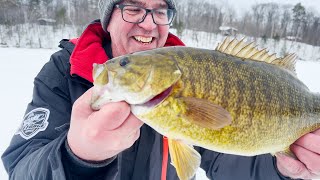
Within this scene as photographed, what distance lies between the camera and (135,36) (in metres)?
2.15

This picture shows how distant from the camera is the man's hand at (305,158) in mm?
1554

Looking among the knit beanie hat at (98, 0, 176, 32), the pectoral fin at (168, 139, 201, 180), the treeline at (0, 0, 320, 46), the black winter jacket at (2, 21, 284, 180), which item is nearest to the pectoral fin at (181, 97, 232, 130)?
the pectoral fin at (168, 139, 201, 180)

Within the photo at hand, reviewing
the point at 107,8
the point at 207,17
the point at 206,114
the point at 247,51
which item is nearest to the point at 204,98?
the point at 206,114

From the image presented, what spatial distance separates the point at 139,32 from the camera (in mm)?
2141

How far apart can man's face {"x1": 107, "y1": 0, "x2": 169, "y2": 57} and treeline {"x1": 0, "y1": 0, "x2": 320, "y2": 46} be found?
39.0 metres

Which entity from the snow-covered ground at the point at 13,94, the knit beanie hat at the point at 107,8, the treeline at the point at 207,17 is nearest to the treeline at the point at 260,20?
the treeline at the point at 207,17

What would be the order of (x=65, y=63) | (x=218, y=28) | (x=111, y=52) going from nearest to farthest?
(x=65, y=63) < (x=111, y=52) < (x=218, y=28)

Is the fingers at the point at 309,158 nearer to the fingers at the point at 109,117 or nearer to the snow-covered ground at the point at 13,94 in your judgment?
the fingers at the point at 109,117

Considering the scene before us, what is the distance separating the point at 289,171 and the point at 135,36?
4.34 ft

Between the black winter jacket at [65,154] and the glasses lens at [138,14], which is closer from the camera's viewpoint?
the black winter jacket at [65,154]

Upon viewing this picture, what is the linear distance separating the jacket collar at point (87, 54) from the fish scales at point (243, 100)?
0.75m

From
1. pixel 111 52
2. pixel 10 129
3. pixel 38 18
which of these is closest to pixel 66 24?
pixel 38 18

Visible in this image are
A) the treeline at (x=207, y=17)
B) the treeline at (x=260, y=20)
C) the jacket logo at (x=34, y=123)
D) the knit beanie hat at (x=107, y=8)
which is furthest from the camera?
the treeline at (x=260, y=20)

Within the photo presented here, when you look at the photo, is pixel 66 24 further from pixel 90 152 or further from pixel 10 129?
pixel 90 152
